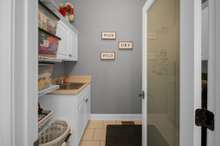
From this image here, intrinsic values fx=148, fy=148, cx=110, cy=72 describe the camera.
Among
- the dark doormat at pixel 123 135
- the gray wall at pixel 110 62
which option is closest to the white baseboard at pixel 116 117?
the gray wall at pixel 110 62

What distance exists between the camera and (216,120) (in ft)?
2.07

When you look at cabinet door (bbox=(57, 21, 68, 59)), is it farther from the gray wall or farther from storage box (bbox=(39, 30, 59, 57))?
the gray wall

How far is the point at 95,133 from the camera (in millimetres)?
2859

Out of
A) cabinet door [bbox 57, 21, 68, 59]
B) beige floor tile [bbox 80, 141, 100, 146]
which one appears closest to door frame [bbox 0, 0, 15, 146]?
cabinet door [bbox 57, 21, 68, 59]

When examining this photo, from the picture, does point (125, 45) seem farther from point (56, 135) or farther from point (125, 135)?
point (56, 135)

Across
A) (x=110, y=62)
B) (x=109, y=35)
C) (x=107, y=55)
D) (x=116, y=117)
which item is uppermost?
(x=109, y=35)

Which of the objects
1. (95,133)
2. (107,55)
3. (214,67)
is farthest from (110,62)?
(214,67)

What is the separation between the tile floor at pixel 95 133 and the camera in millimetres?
2522

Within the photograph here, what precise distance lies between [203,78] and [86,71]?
3.06 metres

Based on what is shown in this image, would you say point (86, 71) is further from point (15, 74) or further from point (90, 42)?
point (15, 74)

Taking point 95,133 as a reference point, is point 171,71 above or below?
above

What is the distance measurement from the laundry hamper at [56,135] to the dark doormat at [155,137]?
937 millimetres

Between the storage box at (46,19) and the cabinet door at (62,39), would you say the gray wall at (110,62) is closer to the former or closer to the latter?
the cabinet door at (62,39)

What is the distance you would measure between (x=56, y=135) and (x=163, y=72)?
1365mm
